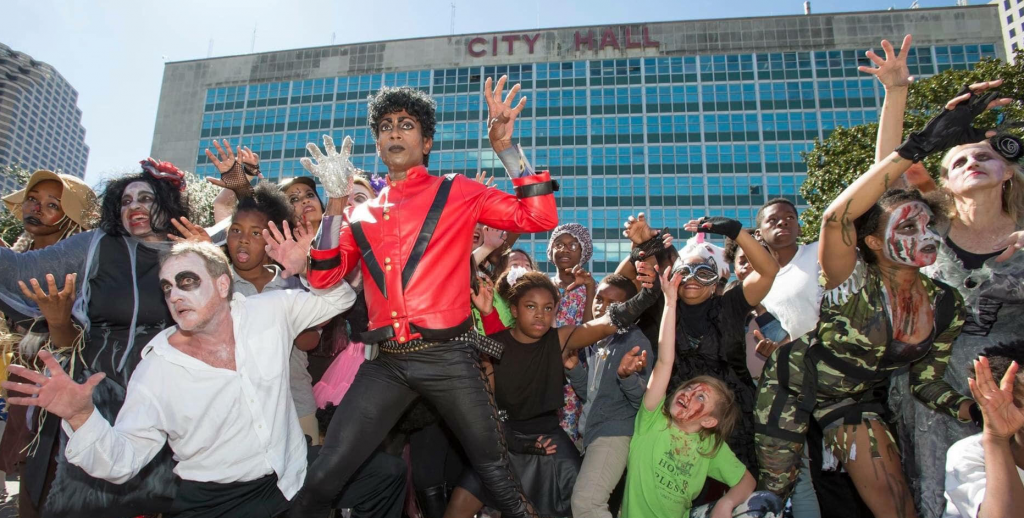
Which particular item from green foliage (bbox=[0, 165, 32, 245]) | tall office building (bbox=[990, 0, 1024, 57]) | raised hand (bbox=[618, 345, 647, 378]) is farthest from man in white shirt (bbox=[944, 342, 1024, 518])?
tall office building (bbox=[990, 0, 1024, 57])

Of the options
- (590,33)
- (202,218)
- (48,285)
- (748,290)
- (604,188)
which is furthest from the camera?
(590,33)

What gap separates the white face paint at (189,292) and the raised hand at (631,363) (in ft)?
7.93

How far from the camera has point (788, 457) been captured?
11.3ft

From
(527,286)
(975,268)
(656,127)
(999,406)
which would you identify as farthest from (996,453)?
(656,127)

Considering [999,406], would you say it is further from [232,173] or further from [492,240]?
[232,173]

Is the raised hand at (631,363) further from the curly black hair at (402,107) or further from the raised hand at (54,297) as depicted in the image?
the raised hand at (54,297)

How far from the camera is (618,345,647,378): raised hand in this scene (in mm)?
3979

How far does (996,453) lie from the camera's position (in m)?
2.71

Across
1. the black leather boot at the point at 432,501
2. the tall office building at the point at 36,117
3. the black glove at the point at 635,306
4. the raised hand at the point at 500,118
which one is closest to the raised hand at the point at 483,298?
the black glove at the point at 635,306

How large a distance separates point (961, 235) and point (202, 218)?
534 cm

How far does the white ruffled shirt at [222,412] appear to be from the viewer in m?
2.80

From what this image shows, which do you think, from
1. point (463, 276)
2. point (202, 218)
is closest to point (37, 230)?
point (202, 218)

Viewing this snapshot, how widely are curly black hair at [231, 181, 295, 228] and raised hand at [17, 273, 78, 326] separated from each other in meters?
1.14

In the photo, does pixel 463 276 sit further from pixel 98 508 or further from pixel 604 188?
pixel 604 188
